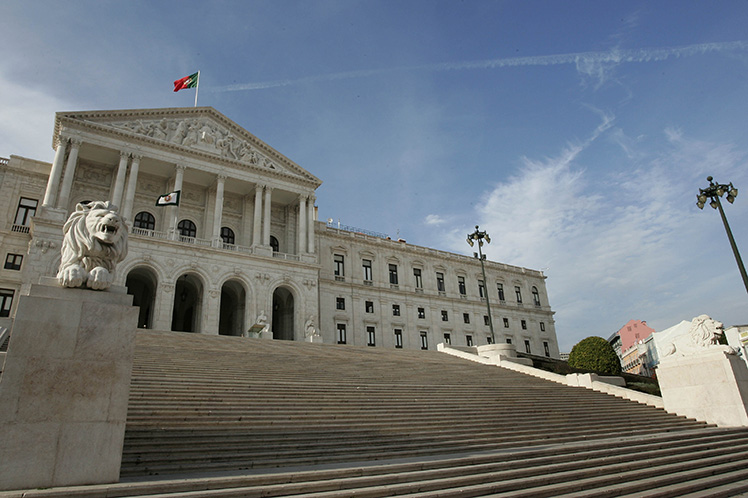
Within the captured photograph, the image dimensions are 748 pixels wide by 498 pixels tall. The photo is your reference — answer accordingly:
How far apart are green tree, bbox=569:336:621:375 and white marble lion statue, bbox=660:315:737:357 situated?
46.5ft

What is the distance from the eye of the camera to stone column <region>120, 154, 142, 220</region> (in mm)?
32781

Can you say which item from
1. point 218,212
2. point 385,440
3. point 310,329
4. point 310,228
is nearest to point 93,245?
point 385,440

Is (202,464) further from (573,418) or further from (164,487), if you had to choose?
(573,418)

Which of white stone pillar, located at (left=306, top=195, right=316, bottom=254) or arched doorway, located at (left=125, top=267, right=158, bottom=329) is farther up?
white stone pillar, located at (left=306, top=195, right=316, bottom=254)

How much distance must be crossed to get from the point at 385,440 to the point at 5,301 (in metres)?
31.3

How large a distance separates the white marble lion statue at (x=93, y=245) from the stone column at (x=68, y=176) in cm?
2847

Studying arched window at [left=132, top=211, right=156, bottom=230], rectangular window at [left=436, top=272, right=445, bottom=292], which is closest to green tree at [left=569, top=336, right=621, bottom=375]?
rectangular window at [left=436, top=272, right=445, bottom=292]

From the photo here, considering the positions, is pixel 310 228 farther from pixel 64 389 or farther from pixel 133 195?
pixel 64 389

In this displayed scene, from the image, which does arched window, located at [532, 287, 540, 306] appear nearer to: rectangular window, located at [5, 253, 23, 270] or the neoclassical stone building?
the neoclassical stone building

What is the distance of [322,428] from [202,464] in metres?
3.12

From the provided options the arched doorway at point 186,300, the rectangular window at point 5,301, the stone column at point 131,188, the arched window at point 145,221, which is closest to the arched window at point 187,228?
the arched window at point 145,221

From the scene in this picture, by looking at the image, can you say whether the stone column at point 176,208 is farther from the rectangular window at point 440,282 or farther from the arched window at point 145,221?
the rectangular window at point 440,282

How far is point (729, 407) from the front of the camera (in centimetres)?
1379

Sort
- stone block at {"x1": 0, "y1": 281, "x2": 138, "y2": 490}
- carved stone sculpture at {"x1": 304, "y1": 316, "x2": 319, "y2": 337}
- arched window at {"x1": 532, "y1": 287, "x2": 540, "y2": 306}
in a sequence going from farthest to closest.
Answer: arched window at {"x1": 532, "y1": 287, "x2": 540, "y2": 306} < carved stone sculpture at {"x1": 304, "y1": 316, "x2": 319, "y2": 337} < stone block at {"x1": 0, "y1": 281, "x2": 138, "y2": 490}
